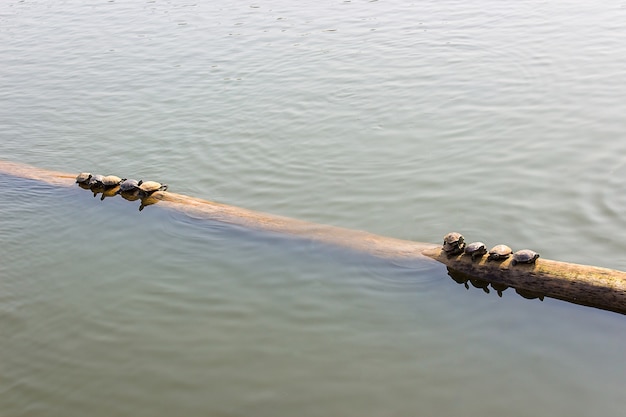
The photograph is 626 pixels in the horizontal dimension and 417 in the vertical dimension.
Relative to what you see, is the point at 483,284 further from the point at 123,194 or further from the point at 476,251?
the point at 123,194

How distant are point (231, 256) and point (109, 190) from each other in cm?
228

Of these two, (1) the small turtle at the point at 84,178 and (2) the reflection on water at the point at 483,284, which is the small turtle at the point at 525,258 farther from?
(1) the small turtle at the point at 84,178

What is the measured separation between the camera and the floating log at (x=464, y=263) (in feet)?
18.4

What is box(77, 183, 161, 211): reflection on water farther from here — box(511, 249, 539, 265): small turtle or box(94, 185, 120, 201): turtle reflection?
box(511, 249, 539, 265): small turtle

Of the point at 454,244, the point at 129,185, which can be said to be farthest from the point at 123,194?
the point at 454,244

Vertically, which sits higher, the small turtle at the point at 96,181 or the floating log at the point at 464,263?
the small turtle at the point at 96,181

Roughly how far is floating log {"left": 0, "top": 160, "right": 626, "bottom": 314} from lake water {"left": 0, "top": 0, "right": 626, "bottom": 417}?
12 cm

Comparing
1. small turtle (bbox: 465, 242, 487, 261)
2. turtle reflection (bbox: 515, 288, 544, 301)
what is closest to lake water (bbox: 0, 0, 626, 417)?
turtle reflection (bbox: 515, 288, 544, 301)

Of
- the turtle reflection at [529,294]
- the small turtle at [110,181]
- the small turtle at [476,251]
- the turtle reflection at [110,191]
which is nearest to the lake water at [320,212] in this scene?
the turtle reflection at [529,294]

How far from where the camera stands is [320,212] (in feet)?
26.1

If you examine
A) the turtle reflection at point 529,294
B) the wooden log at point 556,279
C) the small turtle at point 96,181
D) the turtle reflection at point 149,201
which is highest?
the small turtle at point 96,181

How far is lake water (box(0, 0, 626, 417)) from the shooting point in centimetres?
545

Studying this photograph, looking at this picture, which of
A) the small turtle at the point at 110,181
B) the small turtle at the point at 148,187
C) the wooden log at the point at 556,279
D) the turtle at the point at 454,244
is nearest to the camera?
the wooden log at the point at 556,279

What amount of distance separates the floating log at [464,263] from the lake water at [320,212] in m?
0.12
